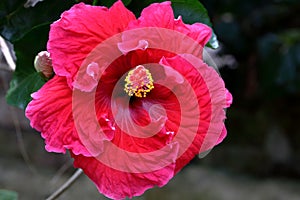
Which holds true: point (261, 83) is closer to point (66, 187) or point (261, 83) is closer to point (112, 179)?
point (66, 187)

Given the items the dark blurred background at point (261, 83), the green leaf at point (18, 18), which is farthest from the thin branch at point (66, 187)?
the dark blurred background at point (261, 83)

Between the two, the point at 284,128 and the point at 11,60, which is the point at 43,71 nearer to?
the point at 11,60

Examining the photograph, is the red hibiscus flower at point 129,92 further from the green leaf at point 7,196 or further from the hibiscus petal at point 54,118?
the green leaf at point 7,196

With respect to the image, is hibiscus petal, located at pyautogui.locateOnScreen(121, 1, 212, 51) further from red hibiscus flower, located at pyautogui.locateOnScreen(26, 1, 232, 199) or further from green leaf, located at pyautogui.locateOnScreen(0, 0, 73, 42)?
green leaf, located at pyautogui.locateOnScreen(0, 0, 73, 42)

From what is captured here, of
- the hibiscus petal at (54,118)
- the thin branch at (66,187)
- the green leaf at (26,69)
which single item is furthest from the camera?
the thin branch at (66,187)

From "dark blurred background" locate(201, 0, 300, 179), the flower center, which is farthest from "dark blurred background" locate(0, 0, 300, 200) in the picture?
the flower center

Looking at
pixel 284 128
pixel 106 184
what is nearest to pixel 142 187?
pixel 106 184
